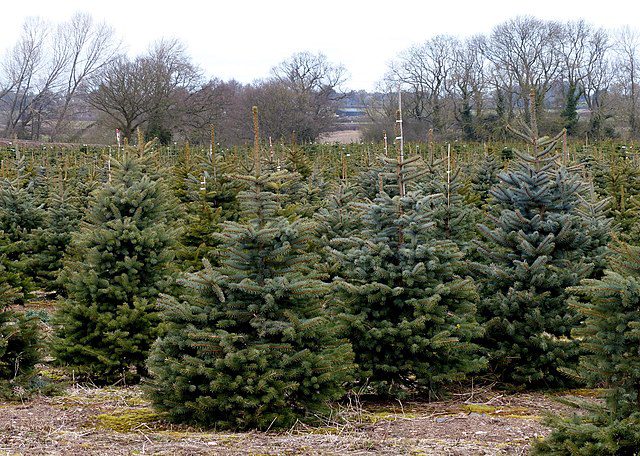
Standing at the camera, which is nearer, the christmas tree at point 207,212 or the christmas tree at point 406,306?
the christmas tree at point 406,306

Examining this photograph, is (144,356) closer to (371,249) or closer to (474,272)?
(371,249)

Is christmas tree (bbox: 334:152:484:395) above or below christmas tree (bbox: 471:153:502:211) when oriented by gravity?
below

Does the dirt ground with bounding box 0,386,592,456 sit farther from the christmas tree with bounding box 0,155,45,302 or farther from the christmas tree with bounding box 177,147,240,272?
the christmas tree with bounding box 0,155,45,302

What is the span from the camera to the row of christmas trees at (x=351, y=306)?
5.97m

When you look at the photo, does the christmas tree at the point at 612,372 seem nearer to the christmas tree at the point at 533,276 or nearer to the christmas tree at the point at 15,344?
the christmas tree at the point at 533,276

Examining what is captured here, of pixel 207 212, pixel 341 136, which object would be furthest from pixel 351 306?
pixel 341 136

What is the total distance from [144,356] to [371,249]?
2.92 metres

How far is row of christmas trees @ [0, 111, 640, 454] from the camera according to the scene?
5973 millimetres

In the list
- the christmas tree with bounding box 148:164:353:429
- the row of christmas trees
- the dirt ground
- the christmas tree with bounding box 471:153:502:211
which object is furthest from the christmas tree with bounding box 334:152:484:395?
the christmas tree with bounding box 471:153:502:211

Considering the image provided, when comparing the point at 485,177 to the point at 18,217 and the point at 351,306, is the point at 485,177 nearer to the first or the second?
the point at 18,217

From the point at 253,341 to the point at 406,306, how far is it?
1.85 m

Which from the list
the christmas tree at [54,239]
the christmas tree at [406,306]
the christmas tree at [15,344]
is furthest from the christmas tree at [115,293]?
the christmas tree at [54,239]

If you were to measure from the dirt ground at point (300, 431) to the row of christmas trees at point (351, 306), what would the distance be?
28cm

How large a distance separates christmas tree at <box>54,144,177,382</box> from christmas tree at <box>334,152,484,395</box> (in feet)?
7.69
